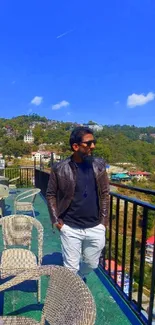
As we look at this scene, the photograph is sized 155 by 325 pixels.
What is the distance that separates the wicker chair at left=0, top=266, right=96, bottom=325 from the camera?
948 mm

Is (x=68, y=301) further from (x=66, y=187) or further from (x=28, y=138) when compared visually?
(x=28, y=138)

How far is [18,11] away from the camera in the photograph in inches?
345

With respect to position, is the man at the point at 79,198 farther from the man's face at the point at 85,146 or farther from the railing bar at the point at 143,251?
the railing bar at the point at 143,251

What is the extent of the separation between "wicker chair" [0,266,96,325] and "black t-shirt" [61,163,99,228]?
526 mm

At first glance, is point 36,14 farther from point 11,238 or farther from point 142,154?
point 142,154

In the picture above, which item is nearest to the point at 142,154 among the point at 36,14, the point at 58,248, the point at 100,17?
the point at 100,17

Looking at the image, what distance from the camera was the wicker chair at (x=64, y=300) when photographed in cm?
95

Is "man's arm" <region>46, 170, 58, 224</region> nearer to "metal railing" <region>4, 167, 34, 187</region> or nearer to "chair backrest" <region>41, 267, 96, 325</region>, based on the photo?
"chair backrest" <region>41, 267, 96, 325</region>

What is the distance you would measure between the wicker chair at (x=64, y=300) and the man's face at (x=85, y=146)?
0.78 meters

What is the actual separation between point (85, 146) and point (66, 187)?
0.30 metres

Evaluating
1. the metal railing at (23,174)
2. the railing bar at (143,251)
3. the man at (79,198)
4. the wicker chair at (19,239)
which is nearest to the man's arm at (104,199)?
the man at (79,198)

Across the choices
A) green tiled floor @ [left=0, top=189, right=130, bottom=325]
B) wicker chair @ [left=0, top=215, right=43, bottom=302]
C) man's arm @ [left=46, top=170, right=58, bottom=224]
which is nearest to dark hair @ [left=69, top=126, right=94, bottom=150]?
man's arm @ [left=46, top=170, right=58, bottom=224]

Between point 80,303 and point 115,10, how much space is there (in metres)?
12.6

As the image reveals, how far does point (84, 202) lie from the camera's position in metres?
1.80
